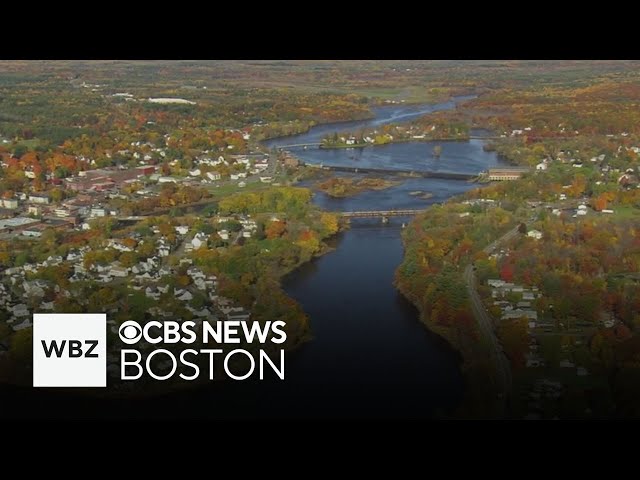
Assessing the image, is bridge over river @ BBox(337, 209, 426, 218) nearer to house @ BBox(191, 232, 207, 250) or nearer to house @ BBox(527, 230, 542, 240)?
house @ BBox(527, 230, 542, 240)

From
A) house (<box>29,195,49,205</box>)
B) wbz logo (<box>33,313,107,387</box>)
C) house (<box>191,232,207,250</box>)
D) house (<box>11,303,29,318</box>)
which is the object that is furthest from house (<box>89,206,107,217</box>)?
wbz logo (<box>33,313,107,387</box>)

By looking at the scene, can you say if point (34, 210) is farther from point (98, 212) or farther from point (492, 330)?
point (492, 330)

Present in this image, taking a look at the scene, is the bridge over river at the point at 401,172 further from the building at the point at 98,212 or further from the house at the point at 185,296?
the house at the point at 185,296

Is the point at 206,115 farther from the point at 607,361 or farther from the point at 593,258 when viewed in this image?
the point at 607,361

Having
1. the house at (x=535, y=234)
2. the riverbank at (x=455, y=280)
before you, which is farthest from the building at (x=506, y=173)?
the house at (x=535, y=234)

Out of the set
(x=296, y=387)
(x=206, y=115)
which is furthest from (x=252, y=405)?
(x=206, y=115)
